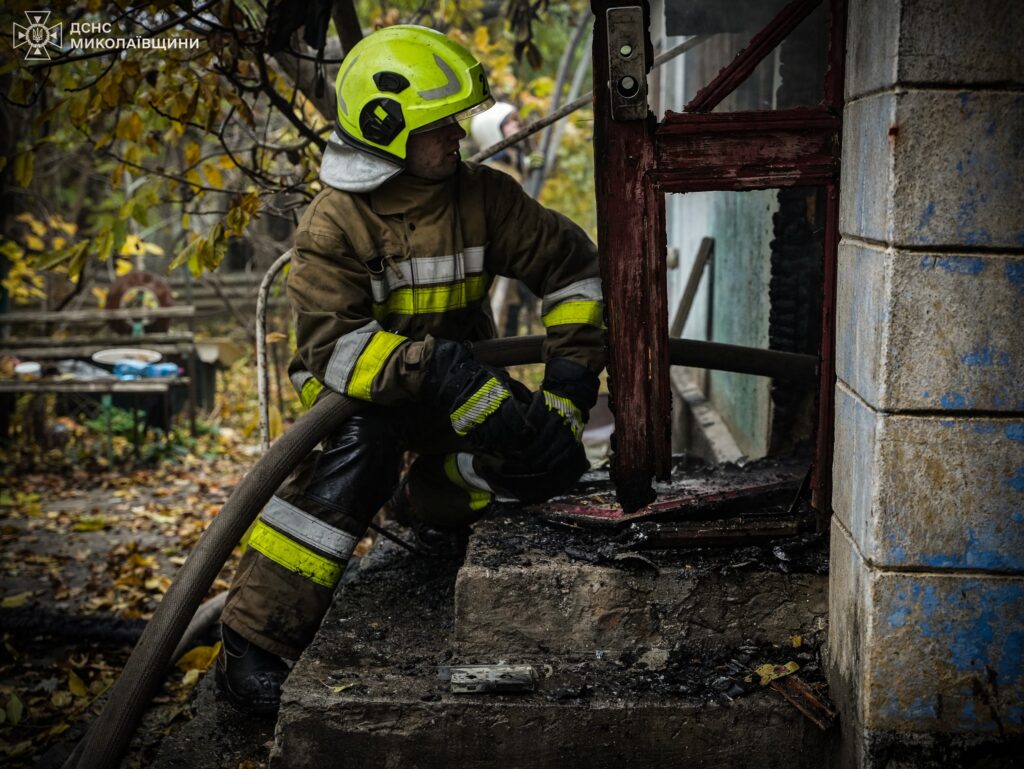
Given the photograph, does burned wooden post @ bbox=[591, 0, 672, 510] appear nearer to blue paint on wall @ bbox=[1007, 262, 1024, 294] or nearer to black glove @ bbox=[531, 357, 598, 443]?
black glove @ bbox=[531, 357, 598, 443]

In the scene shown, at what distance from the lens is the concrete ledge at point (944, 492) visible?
7.02 feet

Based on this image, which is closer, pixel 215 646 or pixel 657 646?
pixel 657 646

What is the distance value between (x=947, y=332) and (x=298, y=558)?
2.05 m

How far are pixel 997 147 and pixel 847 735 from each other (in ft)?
4.75

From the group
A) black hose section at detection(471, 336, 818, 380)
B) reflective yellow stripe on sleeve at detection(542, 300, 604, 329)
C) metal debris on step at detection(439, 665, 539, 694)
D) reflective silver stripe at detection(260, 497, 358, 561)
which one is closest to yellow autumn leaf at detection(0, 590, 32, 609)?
reflective silver stripe at detection(260, 497, 358, 561)

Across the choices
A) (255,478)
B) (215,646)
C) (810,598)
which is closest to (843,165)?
(810,598)

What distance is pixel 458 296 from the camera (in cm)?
342

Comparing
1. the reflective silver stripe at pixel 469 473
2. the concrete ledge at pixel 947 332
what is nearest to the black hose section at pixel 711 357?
the reflective silver stripe at pixel 469 473

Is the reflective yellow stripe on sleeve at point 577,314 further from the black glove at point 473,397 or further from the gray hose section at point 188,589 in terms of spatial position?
the gray hose section at point 188,589

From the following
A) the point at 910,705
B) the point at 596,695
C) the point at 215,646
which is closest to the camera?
the point at 910,705

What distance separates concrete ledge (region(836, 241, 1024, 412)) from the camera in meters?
2.08

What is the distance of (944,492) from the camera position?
2172mm

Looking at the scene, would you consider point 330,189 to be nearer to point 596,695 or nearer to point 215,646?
point 596,695

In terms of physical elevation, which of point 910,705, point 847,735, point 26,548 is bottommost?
point 26,548
